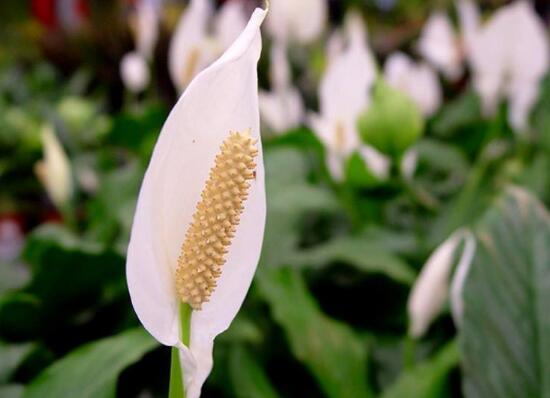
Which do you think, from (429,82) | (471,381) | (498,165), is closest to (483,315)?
(471,381)

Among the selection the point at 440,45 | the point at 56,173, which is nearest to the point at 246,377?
the point at 56,173

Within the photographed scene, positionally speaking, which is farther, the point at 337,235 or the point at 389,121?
the point at 337,235

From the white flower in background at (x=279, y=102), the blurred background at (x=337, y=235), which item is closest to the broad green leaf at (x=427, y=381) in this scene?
the blurred background at (x=337, y=235)

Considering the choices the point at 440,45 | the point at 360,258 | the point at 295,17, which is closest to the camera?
the point at 360,258

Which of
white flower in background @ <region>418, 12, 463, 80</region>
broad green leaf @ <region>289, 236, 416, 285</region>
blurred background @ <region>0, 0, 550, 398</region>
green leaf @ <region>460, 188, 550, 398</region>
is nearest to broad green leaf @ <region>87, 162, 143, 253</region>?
blurred background @ <region>0, 0, 550, 398</region>

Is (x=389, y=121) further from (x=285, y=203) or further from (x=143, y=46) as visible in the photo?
(x=143, y=46)

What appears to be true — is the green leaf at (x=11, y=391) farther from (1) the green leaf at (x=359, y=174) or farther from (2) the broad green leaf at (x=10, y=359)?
(1) the green leaf at (x=359, y=174)

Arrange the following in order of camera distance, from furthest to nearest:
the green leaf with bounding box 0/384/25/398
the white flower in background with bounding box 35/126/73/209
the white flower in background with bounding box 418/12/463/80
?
the white flower in background with bounding box 418/12/463/80 → the white flower in background with bounding box 35/126/73/209 → the green leaf with bounding box 0/384/25/398

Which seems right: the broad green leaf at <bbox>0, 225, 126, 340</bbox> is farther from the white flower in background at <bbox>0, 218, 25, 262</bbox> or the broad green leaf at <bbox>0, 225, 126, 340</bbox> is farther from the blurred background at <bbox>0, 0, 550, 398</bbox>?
the white flower in background at <bbox>0, 218, 25, 262</bbox>
